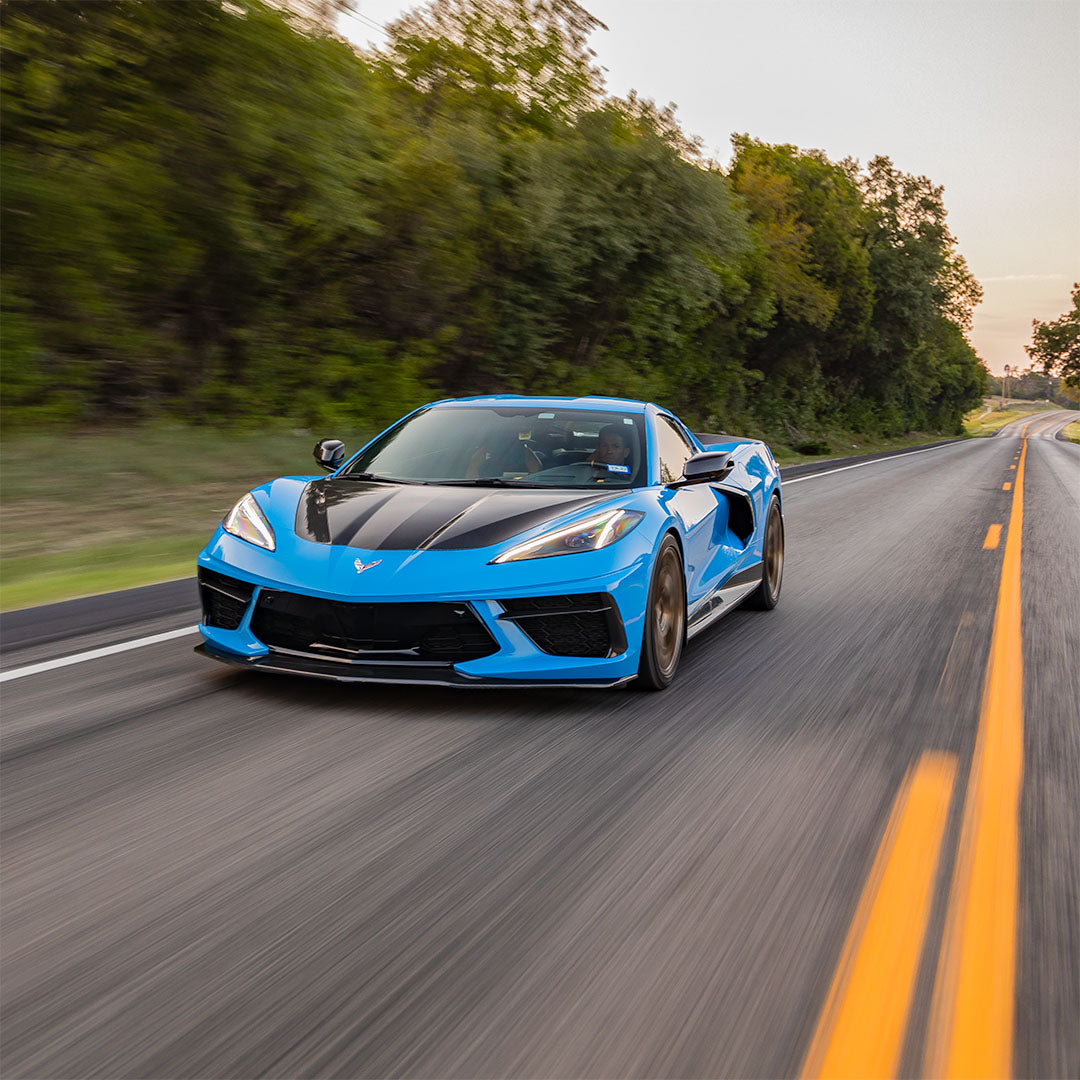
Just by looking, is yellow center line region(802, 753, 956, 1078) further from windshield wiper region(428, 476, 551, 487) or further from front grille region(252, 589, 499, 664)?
windshield wiper region(428, 476, 551, 487)

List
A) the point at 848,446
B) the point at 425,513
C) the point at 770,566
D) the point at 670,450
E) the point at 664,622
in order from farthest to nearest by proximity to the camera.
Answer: the point at 848,446
the point at 770,566
the point at 670,450
the point at 664,622
the point at 425,513

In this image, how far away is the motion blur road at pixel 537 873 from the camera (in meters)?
2.37

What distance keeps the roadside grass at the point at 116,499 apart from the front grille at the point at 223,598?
9.50ft

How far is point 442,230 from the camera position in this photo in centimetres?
2194

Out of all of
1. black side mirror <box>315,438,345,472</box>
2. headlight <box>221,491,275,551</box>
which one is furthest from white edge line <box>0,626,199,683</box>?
black side mirror <box>315,438,345,472</box>

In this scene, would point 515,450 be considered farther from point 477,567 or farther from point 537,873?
point 537,873

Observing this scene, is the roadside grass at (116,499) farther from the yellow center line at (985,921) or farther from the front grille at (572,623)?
the yellow center line at (985,921)

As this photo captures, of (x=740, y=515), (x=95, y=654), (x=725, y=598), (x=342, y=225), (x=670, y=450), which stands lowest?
(x=95, y=654)

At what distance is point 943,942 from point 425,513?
3.03 m

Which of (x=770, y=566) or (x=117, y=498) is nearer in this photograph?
(x=770, y=566)

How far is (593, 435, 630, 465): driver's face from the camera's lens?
6070mm

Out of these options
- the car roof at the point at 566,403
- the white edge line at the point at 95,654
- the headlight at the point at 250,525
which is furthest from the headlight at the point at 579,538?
the white edge line at the point at 95,654

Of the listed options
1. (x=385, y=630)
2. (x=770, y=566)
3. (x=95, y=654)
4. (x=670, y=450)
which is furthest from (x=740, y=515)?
(x=95, y=654)

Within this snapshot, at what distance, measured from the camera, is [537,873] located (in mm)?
3229
